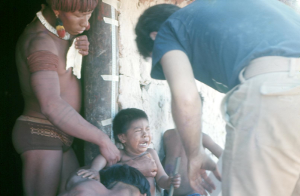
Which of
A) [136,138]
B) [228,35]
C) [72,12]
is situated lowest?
[136,138]

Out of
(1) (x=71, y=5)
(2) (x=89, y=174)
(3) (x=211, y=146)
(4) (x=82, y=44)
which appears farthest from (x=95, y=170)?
(3) (x=211, y=146)

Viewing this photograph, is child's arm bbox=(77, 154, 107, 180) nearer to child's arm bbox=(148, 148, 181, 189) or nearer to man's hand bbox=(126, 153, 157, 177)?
man's hand bbox=(126, 153, 157, 177)

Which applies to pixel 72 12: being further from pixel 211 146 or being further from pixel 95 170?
pixel 211 146

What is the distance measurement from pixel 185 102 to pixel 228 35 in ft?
1.17

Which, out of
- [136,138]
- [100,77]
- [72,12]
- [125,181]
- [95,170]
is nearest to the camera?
[125,181]

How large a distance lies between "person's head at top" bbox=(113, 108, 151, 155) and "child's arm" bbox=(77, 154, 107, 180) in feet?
1.36

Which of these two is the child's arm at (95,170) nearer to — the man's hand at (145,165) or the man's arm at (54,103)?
the man's arm at (54,103)

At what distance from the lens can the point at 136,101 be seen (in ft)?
9.98

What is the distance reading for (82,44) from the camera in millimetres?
2480

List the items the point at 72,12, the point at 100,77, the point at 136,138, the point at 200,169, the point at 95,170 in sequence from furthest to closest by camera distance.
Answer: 1. the point at 136,138
2. the point at 100,77
3. the point at 72,12
4. the point at 95,170
5. the point at 200,169

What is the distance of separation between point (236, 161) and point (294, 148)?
0.23 meters

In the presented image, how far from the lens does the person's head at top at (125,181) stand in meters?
1.79

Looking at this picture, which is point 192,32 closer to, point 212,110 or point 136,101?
point 136,101

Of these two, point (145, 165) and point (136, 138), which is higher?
point (136, 138)
